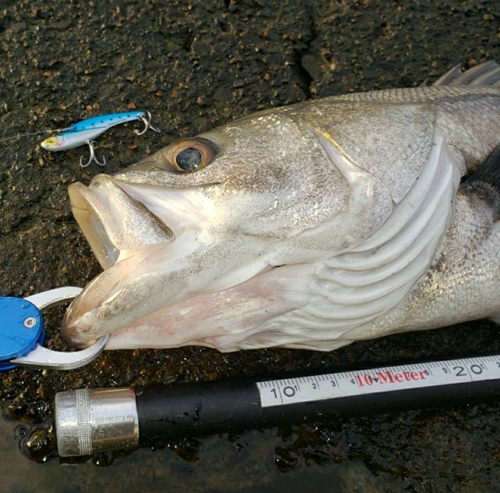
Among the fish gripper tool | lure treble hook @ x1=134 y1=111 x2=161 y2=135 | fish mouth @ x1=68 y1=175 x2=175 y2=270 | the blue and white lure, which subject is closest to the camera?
fish mouth @ x1=68 y1=175 x2=175 y2=270

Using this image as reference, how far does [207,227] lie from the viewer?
143 cm

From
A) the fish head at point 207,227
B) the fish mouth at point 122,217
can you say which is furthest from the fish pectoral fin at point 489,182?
the fish mouth at point 122,217

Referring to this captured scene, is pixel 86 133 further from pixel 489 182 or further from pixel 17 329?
pixel 489 182

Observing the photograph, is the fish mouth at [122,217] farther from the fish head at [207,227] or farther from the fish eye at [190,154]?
the fish eye at [190,154]

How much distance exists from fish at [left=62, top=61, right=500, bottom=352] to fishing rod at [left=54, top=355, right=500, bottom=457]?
139 mm

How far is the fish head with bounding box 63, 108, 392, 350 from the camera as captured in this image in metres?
1.40

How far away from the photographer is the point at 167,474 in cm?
182

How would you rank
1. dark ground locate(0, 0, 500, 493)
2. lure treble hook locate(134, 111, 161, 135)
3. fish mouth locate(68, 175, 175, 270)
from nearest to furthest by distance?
fish mouth locate(68, 175, 175, 270), dark ground locate(0, 0, 500, 493), lure treble hook locate(134, 111, 161, 135)

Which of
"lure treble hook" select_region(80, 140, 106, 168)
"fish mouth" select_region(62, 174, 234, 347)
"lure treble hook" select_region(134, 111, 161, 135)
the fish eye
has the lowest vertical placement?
"lure treble hook" select_region(80, 140, 106, 168)

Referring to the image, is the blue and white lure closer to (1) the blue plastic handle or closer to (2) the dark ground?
(2) the dark ground

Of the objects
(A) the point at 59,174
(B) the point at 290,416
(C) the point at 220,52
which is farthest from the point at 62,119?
(B) the point at 290,416

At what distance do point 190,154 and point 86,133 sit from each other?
78 centimetres

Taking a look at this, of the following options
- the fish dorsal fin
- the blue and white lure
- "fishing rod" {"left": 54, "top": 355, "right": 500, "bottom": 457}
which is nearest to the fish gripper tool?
"fishing rod" {"left": 54, "top": 355, "right": 500, "bottom": 457}

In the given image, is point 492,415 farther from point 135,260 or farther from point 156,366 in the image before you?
point 135,260
